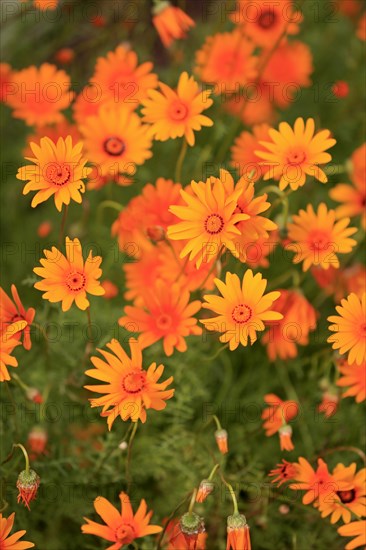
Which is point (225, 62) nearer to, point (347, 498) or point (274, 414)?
point (274, 414)

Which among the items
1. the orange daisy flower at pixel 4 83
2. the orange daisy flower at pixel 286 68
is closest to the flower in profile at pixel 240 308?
the orange daisy flower at pixel 4 83

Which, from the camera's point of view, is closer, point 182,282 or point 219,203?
point 219,203

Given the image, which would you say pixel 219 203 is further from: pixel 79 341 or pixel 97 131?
pixel 79 341

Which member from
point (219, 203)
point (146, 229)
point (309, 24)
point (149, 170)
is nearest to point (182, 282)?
point (146, 229)

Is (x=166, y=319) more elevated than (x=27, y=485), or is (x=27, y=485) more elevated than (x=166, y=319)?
(x=166, y=319)

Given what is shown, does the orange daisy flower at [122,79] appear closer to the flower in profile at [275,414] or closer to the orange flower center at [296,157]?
the orange flower center at [296,157]

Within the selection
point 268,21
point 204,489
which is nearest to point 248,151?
point 268,21

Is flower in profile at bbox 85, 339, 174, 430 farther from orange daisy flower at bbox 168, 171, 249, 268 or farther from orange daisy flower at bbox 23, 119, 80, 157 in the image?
orange daisy flower at bbox 23, 119, 80, 157
